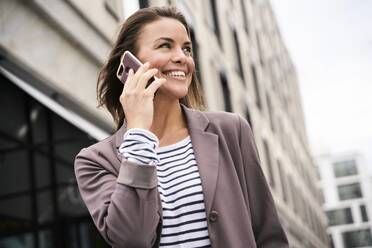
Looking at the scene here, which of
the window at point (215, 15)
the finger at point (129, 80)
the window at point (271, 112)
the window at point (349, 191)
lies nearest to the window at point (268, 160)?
the window at point (271, 112)

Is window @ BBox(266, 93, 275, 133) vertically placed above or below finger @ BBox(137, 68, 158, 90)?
above

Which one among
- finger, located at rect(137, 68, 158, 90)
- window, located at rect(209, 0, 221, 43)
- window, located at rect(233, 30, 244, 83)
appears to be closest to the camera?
finger, located at rect(137, 68, 158, 90)

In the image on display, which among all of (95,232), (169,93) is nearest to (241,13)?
(95,232)

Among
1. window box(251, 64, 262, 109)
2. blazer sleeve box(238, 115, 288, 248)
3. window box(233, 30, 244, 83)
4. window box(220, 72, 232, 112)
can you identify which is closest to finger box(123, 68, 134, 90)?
blazer sleeve box(238, 115, 288, 248)

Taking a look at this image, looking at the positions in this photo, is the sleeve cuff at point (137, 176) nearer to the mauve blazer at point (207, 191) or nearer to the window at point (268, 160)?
the mauve blazer at point (207, 191)

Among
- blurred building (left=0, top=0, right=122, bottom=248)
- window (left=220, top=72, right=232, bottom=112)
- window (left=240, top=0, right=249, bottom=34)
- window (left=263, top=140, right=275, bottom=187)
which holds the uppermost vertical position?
window (left=240, top=0, right=249, bottom=34)

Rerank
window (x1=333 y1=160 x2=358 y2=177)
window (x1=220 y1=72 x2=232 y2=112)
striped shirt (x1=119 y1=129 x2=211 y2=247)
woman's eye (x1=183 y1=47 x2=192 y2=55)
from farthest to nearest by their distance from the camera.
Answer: window (x1=333 y1=160 x2=358 y2=177) → window (x1=220 y1=72 x2=232 y2=112) → woman's eye (x1=183 y1=47 x2=192 y2=55) → striped shirt (x1=119 y1=129 x2=211 y2=247)

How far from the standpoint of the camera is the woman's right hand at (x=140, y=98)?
197 centimetres

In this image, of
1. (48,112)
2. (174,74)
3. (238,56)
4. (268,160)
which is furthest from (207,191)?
(268,160)

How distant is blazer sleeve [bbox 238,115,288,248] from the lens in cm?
203

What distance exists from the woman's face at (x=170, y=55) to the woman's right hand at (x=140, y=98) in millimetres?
135

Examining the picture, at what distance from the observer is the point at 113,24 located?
7.85 meters

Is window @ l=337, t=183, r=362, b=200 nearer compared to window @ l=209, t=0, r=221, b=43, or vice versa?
window @ l=209, t=0, r=221, b=43

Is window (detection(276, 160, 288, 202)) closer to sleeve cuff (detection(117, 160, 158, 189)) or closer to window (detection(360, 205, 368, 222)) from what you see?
sleeve cuff (detection(117, 160, 158, 189))
